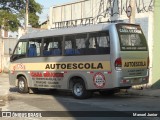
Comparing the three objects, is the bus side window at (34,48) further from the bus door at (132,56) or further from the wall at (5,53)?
the wall at (5,53)

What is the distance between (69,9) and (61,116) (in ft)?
45.6

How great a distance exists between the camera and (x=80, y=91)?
609 inches

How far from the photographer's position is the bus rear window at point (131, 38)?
14414 mm

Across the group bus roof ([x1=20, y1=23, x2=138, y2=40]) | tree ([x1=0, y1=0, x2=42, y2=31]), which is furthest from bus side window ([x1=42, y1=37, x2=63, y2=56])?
tree ([x1=0, y1=0, x2=42, y2=31])

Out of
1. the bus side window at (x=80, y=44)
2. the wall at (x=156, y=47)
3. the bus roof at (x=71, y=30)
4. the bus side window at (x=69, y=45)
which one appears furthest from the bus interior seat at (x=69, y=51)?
the wall at (x=156, y=47)

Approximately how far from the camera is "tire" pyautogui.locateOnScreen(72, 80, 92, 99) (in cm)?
1530

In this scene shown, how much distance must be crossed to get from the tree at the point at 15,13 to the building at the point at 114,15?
286 inches

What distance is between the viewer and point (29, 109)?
41.7 ft

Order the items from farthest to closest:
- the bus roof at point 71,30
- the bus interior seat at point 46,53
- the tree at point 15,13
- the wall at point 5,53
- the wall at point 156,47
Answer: the wall at point 5,53
the tree at point 15,13
the wall at point 156,47
the bus interior seat at point 46,53
the bus roof at point 71,30

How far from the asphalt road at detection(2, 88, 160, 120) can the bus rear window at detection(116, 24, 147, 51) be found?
6.38ft

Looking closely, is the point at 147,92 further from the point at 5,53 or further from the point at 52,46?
the point at 5,53

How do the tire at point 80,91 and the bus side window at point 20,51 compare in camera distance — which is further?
the bus side window at point 20,51

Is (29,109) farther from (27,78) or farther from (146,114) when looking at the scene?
(27,78)

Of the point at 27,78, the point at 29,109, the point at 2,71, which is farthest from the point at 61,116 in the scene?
the point at 2,71
